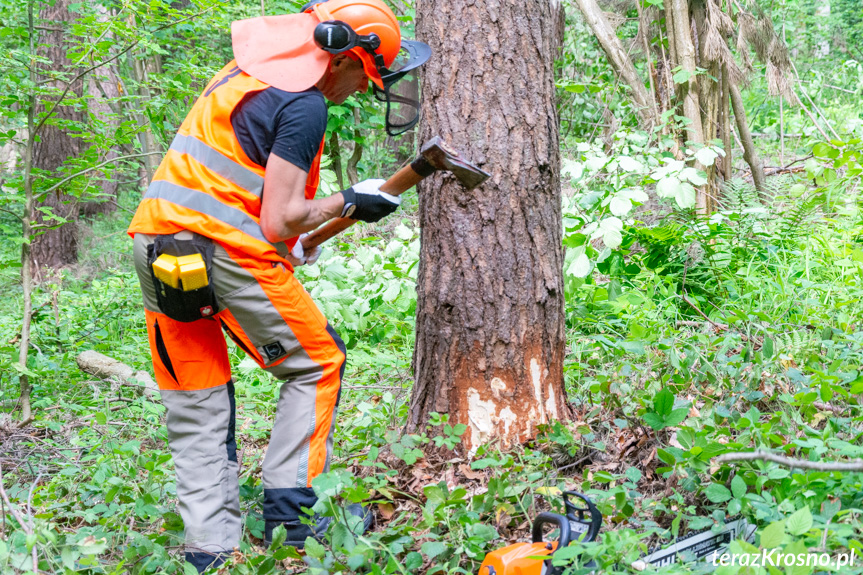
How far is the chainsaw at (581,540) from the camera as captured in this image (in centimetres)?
165

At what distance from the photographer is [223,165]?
2113 mm

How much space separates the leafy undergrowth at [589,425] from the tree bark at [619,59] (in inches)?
45.6

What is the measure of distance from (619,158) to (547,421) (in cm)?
186

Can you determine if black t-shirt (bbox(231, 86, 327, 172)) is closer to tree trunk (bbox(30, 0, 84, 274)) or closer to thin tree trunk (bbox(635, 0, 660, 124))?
thin tree trunk (bbox(635, 0, 660, 124))

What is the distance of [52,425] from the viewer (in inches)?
142

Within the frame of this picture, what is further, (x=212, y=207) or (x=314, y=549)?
(x=212, y=207)

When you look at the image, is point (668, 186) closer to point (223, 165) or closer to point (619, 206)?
point (619, 206)

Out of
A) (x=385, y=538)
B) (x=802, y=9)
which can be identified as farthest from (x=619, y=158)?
(x=802, y=9)

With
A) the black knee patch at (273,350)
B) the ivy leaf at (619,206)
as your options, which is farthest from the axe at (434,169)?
the ivy leaf at (619,206)

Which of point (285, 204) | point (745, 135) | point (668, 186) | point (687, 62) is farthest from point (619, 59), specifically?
point (285, 204)

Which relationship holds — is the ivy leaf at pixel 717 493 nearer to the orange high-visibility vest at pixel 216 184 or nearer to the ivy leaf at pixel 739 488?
Result: the ivy leaf at pixel 739 488

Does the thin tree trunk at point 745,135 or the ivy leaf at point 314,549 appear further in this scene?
the thin tree trunk at point 745,135

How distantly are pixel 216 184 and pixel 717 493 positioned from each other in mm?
1809

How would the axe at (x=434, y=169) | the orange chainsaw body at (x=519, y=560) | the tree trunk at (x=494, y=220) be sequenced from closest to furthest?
the orange chainsaw body at (x=519, y=560)
the axe at (x=434, y=169)
the tree trunk at (x=494, y=220)
